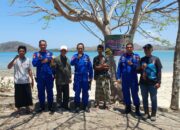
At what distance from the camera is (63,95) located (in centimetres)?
884

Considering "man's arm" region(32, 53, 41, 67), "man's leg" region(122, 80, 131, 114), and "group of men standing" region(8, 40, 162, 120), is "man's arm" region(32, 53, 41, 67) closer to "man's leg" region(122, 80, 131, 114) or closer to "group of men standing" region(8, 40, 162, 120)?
"group of men standing" region(8, 40, 162, 120)

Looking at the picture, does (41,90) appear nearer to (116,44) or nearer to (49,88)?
(49,88)

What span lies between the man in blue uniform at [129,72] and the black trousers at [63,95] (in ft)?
4.39

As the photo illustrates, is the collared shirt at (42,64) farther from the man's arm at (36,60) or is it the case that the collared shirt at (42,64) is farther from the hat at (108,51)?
the hat at (108,51)

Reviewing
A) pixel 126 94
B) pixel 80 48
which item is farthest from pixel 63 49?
pixel 126 94

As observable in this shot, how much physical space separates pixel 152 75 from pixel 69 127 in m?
2.30

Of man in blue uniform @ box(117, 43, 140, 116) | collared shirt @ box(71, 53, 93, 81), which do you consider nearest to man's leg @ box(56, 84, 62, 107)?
collared shirt @ box(71, 53, 93, 81)

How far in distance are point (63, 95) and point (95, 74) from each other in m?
0.97

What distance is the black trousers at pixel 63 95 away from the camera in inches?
344

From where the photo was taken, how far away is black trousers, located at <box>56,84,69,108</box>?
874cm

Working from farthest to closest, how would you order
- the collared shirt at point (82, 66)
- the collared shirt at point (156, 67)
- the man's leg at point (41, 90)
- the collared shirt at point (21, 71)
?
1. the collared shirt at point (82, 66)
2. the man's leg at point (41, 90)
3. the collared shirt at point (21, 71)
4. the collared shirt at point (156, 67)

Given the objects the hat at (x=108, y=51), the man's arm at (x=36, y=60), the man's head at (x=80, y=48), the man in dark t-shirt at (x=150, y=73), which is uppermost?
the man's head at (x=80, y=48)

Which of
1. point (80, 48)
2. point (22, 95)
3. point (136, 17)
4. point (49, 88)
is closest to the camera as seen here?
point (22, 95)

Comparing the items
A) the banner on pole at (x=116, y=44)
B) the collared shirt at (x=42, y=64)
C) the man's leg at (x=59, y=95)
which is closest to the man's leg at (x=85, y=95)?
the man's leg at (x=59, y=95)
